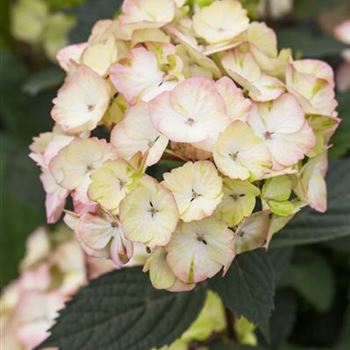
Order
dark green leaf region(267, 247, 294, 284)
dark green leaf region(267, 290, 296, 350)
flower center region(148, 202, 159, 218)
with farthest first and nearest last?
dark green leaf region(267, 290, 296, 350), dark green leaf region(267, 247, 294, 284), flower center region(148, 202, 159, 218)

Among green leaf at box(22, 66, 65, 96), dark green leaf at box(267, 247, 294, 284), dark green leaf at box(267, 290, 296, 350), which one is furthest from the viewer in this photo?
green leaf at box(22, 66, 65, 96)

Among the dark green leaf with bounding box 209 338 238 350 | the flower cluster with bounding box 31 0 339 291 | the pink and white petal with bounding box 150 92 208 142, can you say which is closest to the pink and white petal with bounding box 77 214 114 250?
the flower cluster with bounding box 31 0 339 291

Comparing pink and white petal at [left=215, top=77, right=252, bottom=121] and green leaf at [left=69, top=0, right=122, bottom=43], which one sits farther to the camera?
green leaf at [left=69, top=0, right=122, bottom=43]

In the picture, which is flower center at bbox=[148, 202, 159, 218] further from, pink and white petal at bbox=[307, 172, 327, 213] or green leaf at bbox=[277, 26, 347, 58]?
green leaf at bbox=[277, 26, 347, 58]

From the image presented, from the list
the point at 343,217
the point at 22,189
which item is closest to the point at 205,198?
the point at 343,217

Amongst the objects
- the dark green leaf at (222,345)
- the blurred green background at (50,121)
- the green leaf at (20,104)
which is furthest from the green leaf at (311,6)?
the dark green leaf at (222,345)

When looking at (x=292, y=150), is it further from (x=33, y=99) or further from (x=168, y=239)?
(x=33, y=99)
